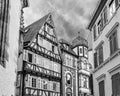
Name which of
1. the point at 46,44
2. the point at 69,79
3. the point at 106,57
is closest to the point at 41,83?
the point at 46,44

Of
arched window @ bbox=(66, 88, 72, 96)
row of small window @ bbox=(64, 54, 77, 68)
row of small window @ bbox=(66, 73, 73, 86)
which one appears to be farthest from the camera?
row of small window @ bbox=(64, 54, 77, 68)

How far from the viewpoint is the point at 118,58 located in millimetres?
10484

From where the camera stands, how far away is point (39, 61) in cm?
2772

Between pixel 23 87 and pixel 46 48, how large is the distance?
284 inches

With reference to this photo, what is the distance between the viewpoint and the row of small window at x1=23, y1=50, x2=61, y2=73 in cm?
2609

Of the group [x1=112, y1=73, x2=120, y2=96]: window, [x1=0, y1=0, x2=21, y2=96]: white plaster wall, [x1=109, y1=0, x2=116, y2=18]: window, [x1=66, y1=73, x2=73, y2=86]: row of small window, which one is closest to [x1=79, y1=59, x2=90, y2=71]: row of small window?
[x1=66, y1=73, x2=73, y2=86]: row of small window

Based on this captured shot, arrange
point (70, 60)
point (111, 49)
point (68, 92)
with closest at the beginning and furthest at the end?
point (111, 49) < point (68, 92) < point (70, 60)

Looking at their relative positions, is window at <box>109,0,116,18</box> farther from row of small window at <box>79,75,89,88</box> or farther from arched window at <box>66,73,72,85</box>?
row of small window at <box>79,75,89,88</box>

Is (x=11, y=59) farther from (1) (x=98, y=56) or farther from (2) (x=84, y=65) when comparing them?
(2) (x=84, y=65)

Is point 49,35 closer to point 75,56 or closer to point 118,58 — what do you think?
point 75,56

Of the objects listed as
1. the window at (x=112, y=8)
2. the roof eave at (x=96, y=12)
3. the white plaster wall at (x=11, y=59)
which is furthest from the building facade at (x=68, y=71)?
the window at (x=112, y=8)

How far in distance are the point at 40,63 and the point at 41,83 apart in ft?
8.78

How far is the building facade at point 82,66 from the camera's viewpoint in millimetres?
36438

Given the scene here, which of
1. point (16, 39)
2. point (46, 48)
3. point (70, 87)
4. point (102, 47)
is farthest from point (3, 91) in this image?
point (70, 87)
